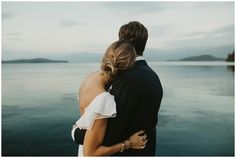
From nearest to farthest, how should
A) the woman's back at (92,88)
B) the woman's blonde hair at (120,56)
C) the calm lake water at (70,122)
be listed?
the woman's blonde hair at (120,56), the woman's back at (92,88), the calm lake water at (70,122)

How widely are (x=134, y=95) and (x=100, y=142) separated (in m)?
0.24

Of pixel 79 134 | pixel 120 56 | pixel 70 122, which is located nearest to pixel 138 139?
pixel 79 134

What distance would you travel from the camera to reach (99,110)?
143 centimetres

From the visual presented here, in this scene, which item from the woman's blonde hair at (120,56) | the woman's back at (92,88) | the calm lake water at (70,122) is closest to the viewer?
the woman's blonde hair at (120,56)

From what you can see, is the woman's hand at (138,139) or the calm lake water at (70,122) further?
the calm lake water at (70,122)

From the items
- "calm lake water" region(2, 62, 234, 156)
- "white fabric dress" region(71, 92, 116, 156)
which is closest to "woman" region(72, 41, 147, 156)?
"white fabric dress" region(71, 92, 116, 156)

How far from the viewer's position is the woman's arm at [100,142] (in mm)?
1451

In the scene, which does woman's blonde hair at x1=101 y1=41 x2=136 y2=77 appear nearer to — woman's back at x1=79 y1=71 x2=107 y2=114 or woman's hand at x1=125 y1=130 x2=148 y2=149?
woman's back at x1=79 y1=71 x2=107 y2=114

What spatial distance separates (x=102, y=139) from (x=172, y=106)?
475 cm

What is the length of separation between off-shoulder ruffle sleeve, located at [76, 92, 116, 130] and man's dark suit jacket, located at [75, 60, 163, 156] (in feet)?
0.09

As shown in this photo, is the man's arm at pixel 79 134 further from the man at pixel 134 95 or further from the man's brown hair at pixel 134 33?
the man's brown hair at pixel 134 33

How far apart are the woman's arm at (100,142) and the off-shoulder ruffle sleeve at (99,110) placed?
0.9 inches

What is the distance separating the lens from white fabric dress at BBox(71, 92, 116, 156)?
1.42 m

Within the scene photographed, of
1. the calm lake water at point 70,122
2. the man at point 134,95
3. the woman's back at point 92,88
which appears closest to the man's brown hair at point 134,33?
the man at point 134,95
